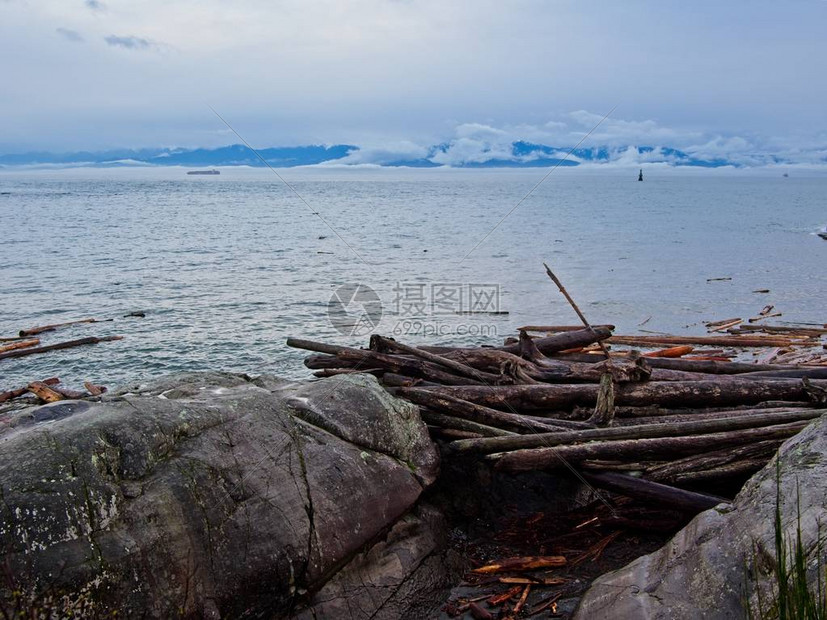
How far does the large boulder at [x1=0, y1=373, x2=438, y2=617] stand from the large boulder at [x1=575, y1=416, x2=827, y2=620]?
2607 mm

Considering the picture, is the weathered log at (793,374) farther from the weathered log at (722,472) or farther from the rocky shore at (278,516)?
the rocky shore at (278,516)

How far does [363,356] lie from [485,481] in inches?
109

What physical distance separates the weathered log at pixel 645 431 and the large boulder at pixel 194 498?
1206 mm

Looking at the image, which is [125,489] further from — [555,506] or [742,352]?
[742,352]

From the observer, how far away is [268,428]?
7332mm

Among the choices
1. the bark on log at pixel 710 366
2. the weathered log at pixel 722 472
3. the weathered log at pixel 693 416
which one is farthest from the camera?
the bark on log at pixel 710 366

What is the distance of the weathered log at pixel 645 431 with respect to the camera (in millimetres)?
8336

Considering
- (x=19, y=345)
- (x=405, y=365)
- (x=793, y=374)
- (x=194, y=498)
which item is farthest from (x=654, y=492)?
(x=19, y=345)

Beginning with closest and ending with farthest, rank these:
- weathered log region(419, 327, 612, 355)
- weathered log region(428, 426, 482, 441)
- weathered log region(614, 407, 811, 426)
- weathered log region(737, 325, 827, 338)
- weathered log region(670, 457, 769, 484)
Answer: weathered log region(670, 457, 769, 484), weathered log region(614, 407, 811, 426), weathered log region(428, 426, 482, 441), weathered log region(419, 327, 612, 355), weathered log region(737, 325, 827, 338)

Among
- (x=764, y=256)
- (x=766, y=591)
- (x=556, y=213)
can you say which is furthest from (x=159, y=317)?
(x=556, y=213)

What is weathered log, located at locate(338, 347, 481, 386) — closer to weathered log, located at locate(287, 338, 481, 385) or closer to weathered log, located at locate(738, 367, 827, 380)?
weathered log, located at locate(287, 338, 481, 385)

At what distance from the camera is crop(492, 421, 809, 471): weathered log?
26.7 feet

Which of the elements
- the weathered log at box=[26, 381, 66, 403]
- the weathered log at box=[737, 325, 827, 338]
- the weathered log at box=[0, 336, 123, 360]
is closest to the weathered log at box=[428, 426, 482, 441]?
the weathered log at box=[26, 381, 66, 403]

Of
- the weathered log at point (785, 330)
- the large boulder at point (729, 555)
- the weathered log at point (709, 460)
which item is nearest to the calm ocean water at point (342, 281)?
the weathered log at point (785, 330)
